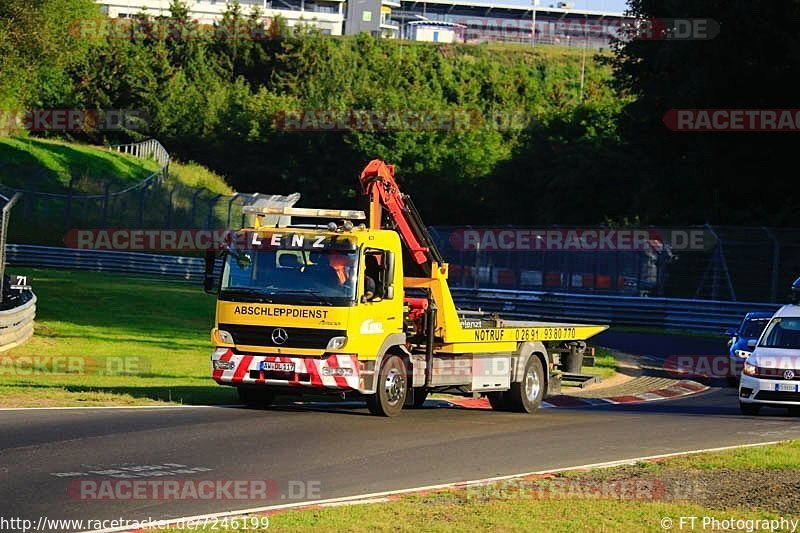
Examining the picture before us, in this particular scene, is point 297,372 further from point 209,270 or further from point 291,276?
point 209,270

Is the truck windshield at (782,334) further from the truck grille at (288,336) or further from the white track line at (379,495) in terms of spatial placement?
the truck grille at (288,336)

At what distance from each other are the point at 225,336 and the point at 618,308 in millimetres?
26509

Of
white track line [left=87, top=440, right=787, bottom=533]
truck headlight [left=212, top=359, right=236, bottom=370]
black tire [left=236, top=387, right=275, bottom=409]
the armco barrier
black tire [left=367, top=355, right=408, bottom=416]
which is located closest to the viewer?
white track line [left=87, top=440, right=787, bottom=533]

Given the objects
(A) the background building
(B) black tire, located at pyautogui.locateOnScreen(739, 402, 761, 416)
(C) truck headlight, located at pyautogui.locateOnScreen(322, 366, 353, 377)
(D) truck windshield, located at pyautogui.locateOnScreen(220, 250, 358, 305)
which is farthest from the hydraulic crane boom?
(A) the background building

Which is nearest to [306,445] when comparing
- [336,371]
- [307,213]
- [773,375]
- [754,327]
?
[336,371]


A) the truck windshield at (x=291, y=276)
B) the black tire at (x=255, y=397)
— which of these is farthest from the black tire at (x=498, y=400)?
the truck windshield at (x=291, y=276)

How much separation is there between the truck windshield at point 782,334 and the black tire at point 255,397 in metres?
7.88

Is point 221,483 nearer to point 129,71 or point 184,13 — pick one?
point 129,71

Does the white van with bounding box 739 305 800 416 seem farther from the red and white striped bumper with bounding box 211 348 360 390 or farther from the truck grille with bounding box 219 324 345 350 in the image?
the truck grille with bounding box 219 324 345 350

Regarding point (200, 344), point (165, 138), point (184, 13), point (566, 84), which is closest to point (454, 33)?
point (566, 84)

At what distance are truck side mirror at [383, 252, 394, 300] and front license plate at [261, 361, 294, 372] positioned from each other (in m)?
1.58

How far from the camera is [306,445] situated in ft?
46.2

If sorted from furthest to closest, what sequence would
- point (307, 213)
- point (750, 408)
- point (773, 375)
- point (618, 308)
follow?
point (618, 308) → point (750, 408) → point (773, 375) → point (307, 213)

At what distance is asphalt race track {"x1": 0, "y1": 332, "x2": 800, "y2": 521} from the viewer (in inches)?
432
